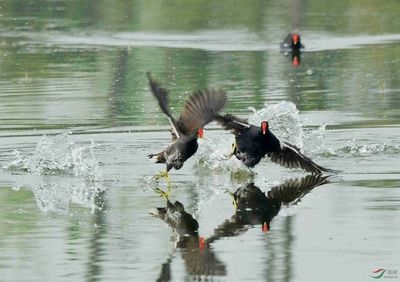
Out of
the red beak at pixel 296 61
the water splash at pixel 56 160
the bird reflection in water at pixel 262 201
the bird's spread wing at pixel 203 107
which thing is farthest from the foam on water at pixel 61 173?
the red beak at pixel 296 61

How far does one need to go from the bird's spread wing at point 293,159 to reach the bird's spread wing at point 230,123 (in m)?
0.43

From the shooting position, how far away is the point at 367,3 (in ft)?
115

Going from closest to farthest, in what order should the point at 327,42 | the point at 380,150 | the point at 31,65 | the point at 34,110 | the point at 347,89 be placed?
1. the point at 380,150
2. the point at 34,110
3. the point at 347,89
4. the point at 31,65
5. the point at 327,42

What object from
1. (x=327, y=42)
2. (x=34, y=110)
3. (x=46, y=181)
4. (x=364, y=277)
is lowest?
(x=364, y=277)

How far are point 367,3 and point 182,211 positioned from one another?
23839mm

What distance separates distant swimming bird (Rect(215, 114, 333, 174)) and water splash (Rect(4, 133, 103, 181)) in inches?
55.8

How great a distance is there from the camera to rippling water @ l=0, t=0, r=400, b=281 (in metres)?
10.1

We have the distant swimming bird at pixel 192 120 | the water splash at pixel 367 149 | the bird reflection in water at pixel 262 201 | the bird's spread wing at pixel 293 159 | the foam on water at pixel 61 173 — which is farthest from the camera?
the water splash at pixel 367 149

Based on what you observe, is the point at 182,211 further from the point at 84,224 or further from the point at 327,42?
the point at 327,42

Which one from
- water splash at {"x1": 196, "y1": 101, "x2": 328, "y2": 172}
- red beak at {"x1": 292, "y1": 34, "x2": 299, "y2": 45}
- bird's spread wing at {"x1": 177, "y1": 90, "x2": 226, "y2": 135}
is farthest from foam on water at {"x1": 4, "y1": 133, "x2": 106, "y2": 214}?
red beak at {"x1": 292, "y1": 34, "x2": 299, "y2": 45}

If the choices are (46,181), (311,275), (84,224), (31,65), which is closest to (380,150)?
(46,181)

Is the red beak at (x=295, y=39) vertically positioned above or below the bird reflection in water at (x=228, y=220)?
above

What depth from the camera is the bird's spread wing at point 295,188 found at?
1278 cm

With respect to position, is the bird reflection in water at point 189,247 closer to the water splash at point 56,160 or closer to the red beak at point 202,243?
the red beak at point 202,243
